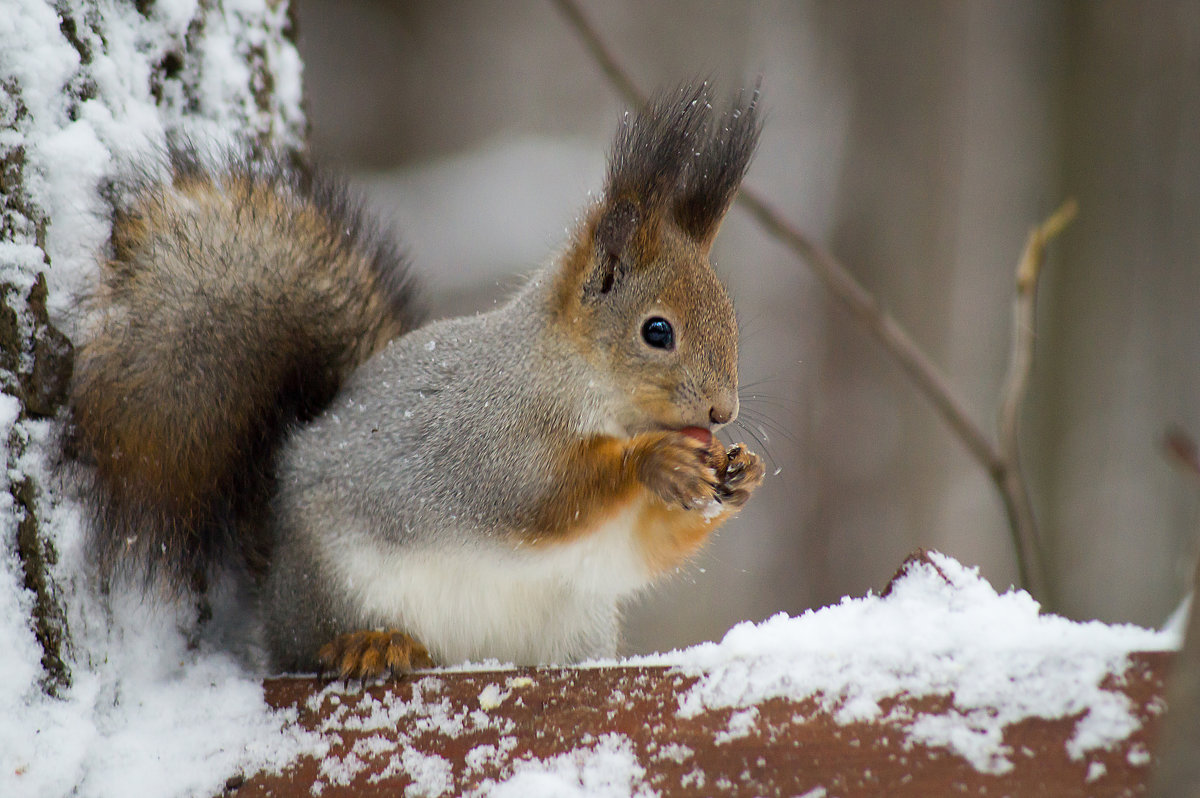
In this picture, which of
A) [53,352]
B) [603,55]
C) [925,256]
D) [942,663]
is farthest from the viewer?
[925,256]

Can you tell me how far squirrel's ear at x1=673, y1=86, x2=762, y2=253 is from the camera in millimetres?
1122

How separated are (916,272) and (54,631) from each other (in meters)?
2.52

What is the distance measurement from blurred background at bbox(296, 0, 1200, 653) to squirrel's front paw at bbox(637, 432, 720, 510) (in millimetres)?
1728

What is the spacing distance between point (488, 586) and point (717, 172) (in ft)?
1.70

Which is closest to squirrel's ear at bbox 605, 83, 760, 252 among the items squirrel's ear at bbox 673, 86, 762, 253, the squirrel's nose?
squirrel's ear at bbox 673, 86, 762, 253

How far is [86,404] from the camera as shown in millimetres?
975

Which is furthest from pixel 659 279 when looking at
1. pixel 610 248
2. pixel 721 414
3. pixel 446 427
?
pixel 446 427

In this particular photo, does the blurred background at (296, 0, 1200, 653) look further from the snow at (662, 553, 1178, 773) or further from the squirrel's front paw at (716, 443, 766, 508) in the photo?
the snow at (662, 553, 1178, 773)

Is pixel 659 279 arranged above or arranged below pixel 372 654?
above

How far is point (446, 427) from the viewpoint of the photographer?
1128 mm

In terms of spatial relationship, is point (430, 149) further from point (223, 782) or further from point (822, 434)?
point (223, 782)

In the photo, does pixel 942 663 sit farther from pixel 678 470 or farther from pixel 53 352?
pixel 53 352

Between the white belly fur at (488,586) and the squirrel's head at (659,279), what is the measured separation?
14cm

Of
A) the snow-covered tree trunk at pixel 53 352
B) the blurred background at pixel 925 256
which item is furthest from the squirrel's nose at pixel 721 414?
the blurred background at pixel 925 256
